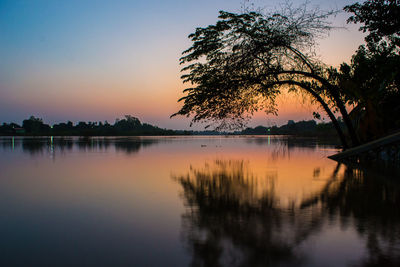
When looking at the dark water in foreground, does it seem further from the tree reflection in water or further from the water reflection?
the water reflection

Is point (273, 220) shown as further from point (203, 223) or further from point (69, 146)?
point (69, 146)

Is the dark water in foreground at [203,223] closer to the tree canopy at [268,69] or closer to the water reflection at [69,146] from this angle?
the tree canopy at [268,69]

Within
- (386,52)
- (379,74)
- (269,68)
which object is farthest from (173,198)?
(386,52)

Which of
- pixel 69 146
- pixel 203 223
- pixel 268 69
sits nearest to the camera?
pixel 203 223

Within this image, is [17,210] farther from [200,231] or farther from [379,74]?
[379,74]

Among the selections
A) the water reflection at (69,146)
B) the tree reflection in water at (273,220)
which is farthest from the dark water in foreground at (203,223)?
the water reflection at (69,146)

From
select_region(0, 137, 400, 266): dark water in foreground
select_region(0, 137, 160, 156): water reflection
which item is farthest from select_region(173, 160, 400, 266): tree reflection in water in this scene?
select_region(0, 137, 160, 156): water reflection

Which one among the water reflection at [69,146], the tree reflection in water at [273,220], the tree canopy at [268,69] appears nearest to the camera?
the tree reflection in water at [273,220]

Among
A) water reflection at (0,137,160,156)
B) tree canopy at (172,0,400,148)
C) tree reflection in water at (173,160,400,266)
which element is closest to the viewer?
tree reflection in water at (173,160,400,266)

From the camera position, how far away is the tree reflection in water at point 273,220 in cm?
449

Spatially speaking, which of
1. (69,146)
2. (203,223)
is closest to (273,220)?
(203,223)

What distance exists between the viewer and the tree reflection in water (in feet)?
14.7

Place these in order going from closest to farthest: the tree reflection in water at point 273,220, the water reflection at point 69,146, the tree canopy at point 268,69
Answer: the tree reflection in water at point 273,220 → the tree canopy at point 268,69 → the water reflection at point 69,146

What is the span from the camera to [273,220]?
6301mm
